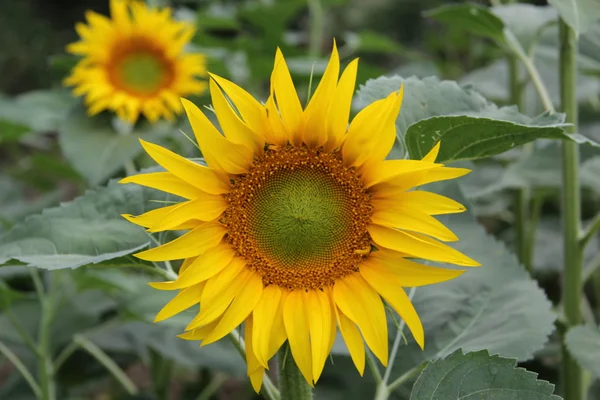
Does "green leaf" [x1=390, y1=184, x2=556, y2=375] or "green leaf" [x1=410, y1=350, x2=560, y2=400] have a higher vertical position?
"green leaf" [x1=410, y1=350, x2=560, y2=400]

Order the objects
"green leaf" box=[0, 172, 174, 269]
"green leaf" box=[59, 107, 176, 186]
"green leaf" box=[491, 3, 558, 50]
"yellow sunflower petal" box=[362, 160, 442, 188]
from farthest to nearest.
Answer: "green leaf" box=[59, 107, 176, 186] < "green leaf" box=[491, 3, 558, 50] < "green leaf" box=[0, 172, 174, 269] < "yellow sunflower petal" box=[362, 160, 442, 188]

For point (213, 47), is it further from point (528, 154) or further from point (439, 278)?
point (439, 278)

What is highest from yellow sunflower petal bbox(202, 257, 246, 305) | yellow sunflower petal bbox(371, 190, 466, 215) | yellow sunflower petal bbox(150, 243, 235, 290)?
yellow sunflower petal bbox(371, 190, 466, 215)

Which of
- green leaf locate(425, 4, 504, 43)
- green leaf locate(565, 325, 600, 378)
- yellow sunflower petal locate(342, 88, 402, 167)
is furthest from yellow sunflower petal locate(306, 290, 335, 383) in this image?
green leaf locate(425, 4, 504, 43)

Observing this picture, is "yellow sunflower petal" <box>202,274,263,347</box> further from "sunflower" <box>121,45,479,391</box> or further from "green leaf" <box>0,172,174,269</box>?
"green leaf" <box>0,172,174,269</box>

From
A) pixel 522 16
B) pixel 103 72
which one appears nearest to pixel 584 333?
pixel 522 16

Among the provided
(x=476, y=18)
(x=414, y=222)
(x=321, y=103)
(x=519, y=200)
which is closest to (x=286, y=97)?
(x=321, y=103)
